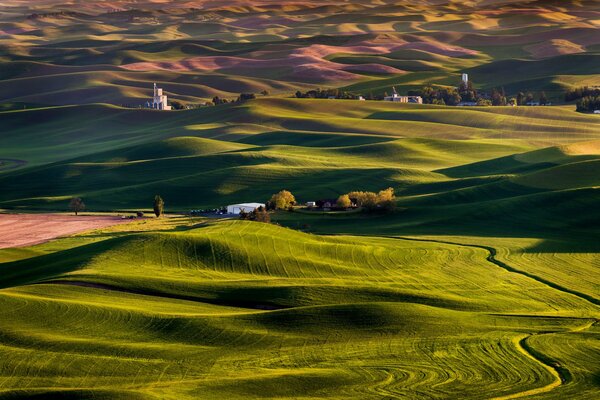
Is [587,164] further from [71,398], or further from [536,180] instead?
[71,398]

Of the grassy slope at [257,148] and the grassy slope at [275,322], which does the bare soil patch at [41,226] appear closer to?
the grassy slope at [257,148]

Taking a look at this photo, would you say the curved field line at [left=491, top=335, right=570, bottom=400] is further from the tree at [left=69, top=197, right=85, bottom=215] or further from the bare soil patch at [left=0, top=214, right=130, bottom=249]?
the tree at [left=69, top=197, right=85, bottom=215]

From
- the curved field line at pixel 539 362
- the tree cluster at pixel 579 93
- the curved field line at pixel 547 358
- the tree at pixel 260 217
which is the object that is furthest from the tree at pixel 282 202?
the tree cluster at pixel 579 93

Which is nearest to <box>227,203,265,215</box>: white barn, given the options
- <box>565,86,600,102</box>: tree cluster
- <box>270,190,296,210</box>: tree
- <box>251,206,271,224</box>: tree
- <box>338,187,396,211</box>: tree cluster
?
<box>270,190,296,210</box>: tree

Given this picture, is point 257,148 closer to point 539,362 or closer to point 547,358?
point 547,358

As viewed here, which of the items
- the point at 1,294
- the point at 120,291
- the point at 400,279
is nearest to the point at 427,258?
the point at 400,279

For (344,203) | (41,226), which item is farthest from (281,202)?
(41,226)

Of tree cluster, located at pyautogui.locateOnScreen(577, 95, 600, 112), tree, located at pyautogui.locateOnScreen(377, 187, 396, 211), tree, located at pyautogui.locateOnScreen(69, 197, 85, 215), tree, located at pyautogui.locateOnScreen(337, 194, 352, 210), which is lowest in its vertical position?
tree, located at pyautogui.locateOnScreen(69, 197, 85, 215)

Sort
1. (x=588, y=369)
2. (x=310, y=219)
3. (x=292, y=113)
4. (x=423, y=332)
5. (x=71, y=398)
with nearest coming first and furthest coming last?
1. (x=71, y=398)
2. (x=588, y=369)
3. (x=423, y=332)
4. (x=310, y=219)
5. (x=292, y=113)
